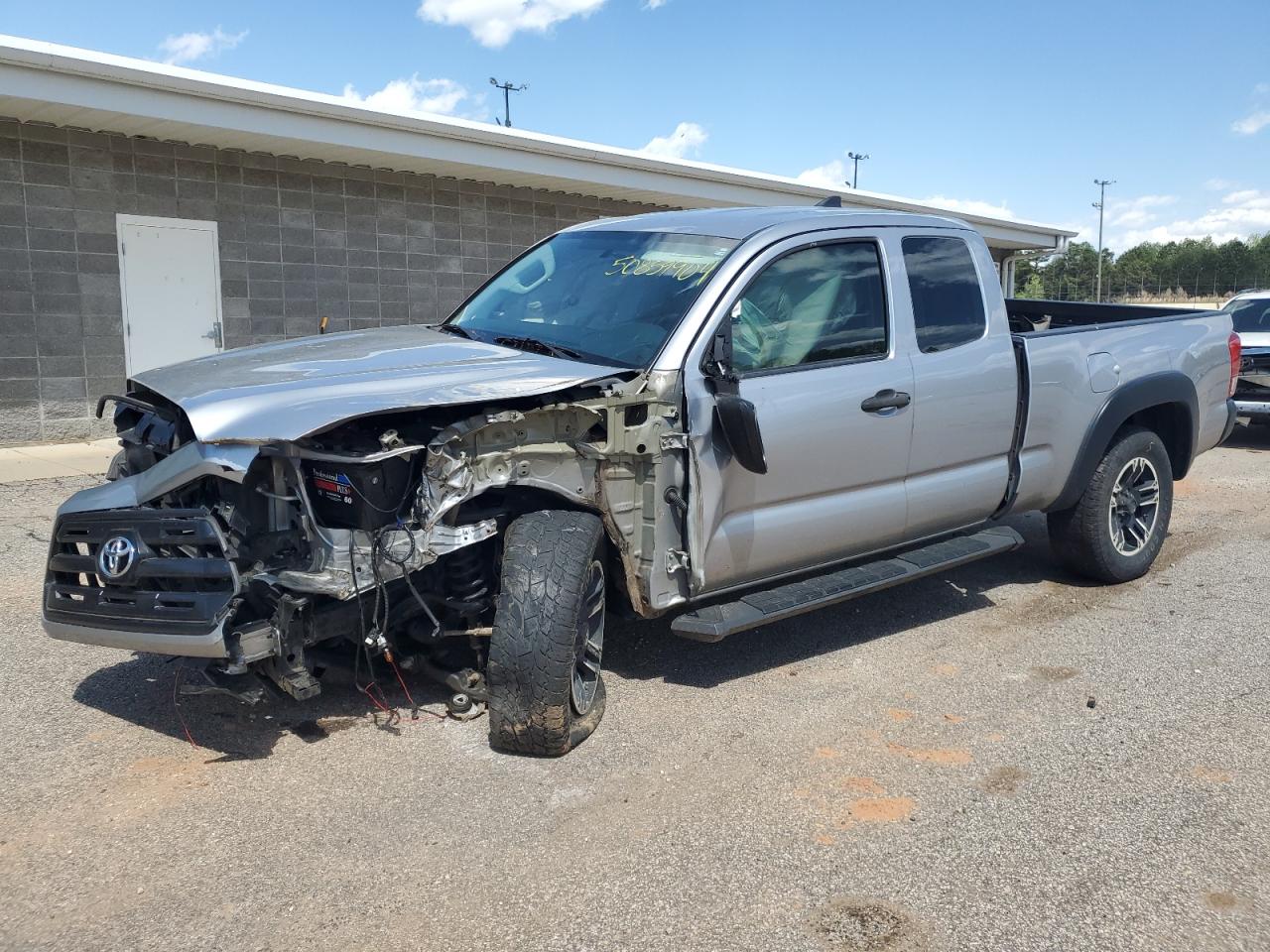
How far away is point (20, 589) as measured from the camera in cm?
585

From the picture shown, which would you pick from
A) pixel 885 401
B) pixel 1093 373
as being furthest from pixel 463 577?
pixel 1093 373

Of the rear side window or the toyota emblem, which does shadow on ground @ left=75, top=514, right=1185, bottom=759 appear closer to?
the toyota emblem

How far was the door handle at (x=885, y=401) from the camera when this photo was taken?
4.73 metres

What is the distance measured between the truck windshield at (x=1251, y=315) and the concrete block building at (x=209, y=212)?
7714 mm

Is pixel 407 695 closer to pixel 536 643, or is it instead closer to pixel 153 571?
pixel 536 643

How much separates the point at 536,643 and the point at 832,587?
1.60m

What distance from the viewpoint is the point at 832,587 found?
15.7 ft

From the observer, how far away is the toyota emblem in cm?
353

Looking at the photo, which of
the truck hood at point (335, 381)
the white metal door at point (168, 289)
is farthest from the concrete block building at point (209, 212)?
the truck hood at point (335, 381)

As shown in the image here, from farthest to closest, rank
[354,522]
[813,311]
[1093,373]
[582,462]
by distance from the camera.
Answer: [1093,373] → [813,311] → [582,462] → [354,522]

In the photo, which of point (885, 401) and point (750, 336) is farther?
point (885, 401)

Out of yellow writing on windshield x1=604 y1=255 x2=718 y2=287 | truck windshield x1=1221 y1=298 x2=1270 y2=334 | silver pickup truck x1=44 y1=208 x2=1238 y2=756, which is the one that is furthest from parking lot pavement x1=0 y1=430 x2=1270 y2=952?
truck windshield x1=1221 y1=298 x2=1270 y2=334

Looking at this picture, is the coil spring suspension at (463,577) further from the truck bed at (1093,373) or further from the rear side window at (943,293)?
the truck bed at (1093,373)

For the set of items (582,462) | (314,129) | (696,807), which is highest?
(314,129)
